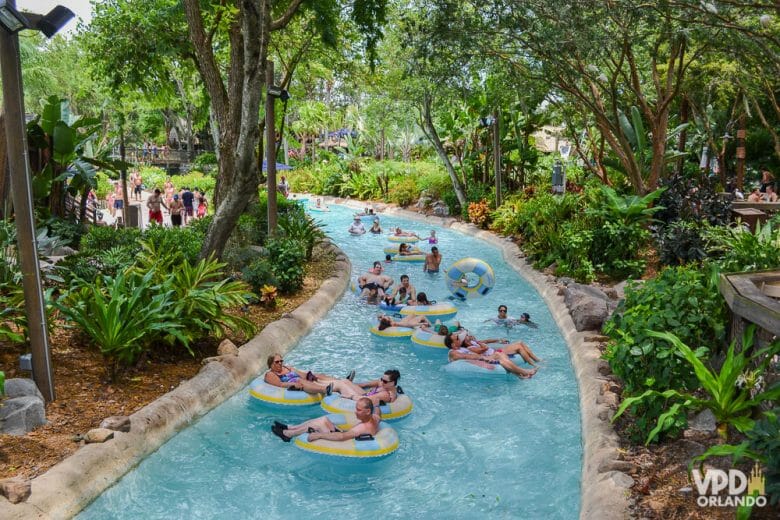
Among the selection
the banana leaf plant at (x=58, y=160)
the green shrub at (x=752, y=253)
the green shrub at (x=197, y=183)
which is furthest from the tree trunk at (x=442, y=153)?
the green shrub at (x=752, y=253)

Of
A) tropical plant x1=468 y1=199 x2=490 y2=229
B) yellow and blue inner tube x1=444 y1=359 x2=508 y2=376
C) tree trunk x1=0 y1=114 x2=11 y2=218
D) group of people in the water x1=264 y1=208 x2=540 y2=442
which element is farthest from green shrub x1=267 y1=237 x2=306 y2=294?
tropical plant x1=468 y1=199 x2=490 y2=229

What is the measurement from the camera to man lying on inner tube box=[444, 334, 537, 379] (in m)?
9.91

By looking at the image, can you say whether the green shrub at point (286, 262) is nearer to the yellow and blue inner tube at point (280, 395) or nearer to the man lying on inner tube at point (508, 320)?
the man lying on inner tube at point (508, 320)

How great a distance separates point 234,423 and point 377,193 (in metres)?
26.4

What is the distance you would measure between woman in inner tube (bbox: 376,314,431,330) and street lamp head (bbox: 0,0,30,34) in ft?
23.3

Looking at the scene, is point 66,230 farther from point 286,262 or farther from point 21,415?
point 21,415

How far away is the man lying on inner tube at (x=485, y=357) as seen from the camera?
32.5ft

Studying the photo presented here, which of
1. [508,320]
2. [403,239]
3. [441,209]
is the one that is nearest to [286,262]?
[508,320]

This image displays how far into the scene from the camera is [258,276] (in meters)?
12.3

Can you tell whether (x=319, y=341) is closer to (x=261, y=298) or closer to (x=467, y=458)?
(x=261, y=298)

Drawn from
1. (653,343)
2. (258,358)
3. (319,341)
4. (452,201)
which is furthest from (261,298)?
(452,201)

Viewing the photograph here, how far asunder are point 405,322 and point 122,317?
5.19 metres

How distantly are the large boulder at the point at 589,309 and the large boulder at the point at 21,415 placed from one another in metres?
7.86

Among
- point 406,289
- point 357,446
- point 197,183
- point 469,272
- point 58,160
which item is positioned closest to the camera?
point 357,446
